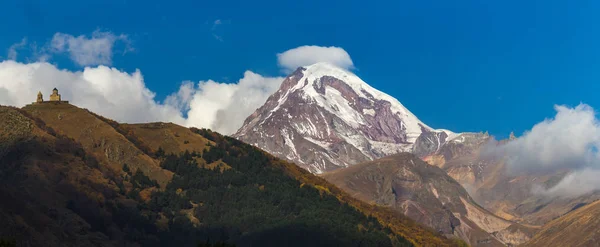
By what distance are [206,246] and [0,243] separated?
30421mm

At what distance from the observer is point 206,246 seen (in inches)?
6117

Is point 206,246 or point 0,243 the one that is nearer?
point 0,243

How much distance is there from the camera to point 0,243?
145625 millimetres
